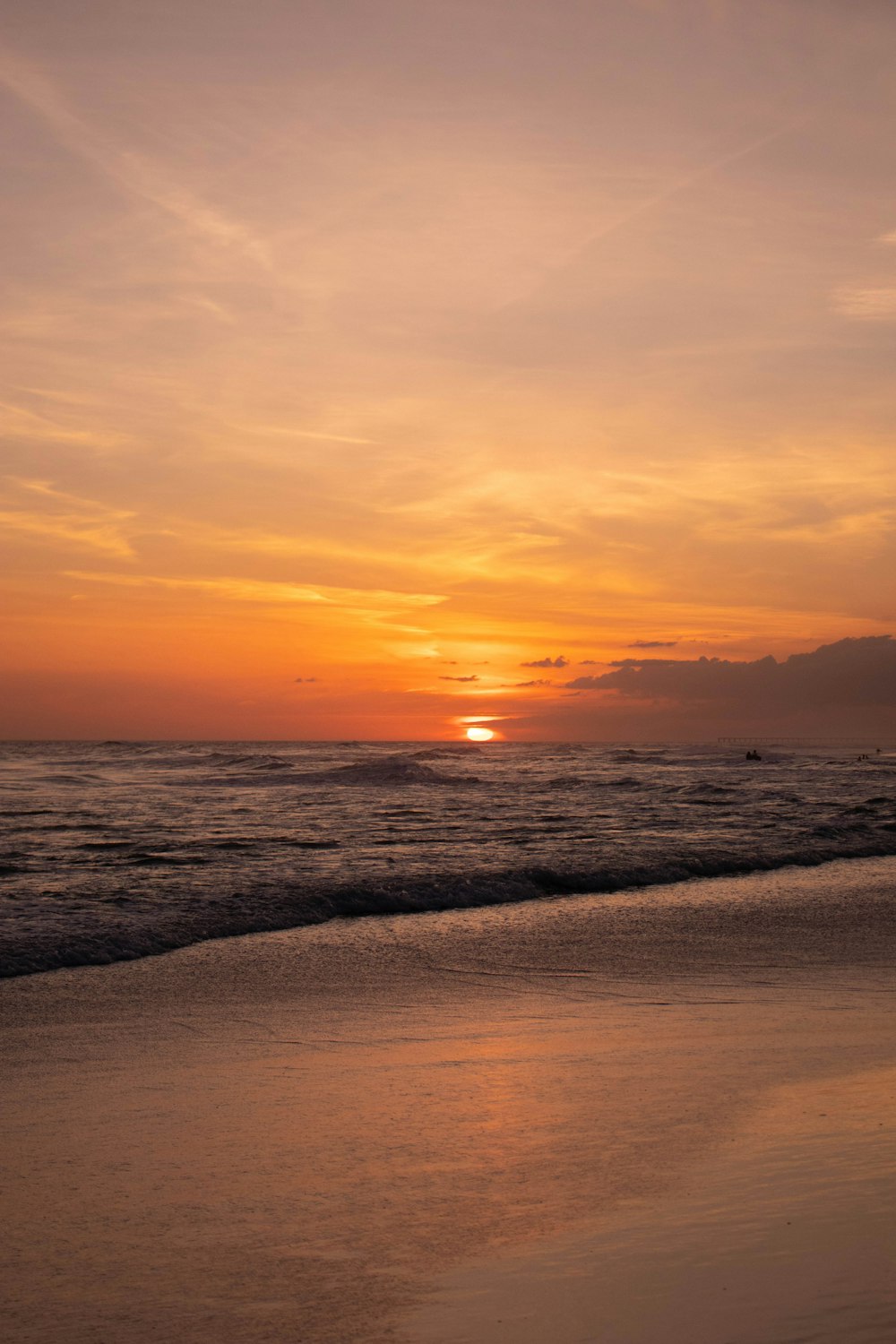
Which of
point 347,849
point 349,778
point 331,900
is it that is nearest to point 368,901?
point 331,900

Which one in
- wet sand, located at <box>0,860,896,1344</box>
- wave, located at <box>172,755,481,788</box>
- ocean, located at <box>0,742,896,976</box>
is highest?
wet sand, located at <box>0,860,896,1344</box>

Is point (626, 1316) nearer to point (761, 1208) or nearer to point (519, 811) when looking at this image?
point (761, 1208)

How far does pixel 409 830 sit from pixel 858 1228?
17.9 metres

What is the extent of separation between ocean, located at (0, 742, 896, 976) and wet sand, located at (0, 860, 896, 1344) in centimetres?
233

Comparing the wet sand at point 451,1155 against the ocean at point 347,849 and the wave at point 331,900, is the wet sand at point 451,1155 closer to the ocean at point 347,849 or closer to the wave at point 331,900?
the wave at point 331,900

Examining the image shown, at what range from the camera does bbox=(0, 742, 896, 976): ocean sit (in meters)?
11.6

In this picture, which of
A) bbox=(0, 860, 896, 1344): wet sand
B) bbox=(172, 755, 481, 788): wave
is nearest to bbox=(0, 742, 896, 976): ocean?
bbox=(0, 860, 896, 1344): wet sand

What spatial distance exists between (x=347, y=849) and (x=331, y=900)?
523 centimetres

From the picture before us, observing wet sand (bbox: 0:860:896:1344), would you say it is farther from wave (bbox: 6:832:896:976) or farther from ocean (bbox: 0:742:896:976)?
ocean (bbox: 0:742:896:976)

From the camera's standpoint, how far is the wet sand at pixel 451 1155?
3.54m

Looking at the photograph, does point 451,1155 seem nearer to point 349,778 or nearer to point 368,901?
point 368,901

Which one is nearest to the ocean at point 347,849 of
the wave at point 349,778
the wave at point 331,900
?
the wave at point 331,900

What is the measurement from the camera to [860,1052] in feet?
21.1

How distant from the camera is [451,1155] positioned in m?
4.85
